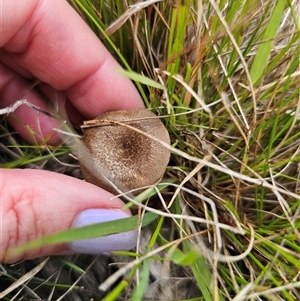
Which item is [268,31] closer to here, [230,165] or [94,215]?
[230,165]

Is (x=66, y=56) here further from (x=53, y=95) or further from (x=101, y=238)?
(x=101, y=238)

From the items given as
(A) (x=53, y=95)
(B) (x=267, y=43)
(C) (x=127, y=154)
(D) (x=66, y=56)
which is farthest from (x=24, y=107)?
(B) (x=267, y=43)

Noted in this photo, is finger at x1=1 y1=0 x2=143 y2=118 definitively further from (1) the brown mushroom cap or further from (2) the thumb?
(2) the thumb

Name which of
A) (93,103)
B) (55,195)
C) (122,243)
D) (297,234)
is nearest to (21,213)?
(55,195)

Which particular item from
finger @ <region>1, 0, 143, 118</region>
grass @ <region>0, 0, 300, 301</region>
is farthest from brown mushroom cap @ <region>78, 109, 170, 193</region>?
finger @ <region>1, 0, 143, 118</region>

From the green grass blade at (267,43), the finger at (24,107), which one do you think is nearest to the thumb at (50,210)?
the finger at (24,107)

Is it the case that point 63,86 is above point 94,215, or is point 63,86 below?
above

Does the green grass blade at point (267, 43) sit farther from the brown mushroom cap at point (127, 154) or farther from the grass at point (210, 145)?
the brown mushroom cap at point (127, 154)
